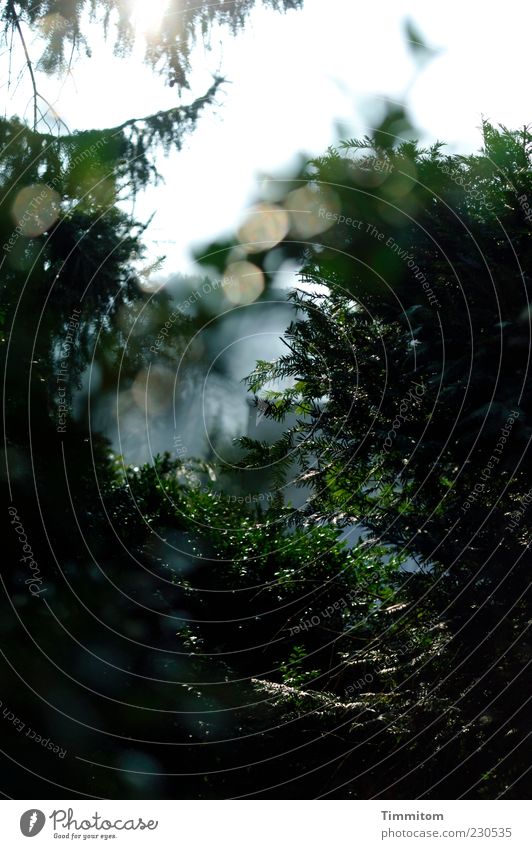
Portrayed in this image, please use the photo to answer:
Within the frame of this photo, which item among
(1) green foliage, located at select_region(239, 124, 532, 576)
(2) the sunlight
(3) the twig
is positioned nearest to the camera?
(1) green foliage, located at select_region(239, 124, 532, 576)

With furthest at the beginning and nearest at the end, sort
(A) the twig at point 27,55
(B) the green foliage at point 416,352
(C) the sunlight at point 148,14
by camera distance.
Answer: (C) the sunlight at point 148,14, (A) the twig at point 27,55, (B) the green foliage at point 416,352

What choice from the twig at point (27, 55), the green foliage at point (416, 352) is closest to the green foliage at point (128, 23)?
the twig at point (27, 55)

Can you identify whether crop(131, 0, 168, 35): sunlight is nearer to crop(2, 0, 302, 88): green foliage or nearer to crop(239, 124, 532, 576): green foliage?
crop(2, 0, 302, 88): green foliage

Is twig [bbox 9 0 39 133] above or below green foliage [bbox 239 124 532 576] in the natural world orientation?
above

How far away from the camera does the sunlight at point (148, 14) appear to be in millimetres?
3336

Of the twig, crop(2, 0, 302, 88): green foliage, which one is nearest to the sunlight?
crop(2, 0, 302, 88): green foliage

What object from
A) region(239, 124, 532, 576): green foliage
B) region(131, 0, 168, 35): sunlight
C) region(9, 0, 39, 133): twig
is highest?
region(131, 0, 168, 35): sunlight

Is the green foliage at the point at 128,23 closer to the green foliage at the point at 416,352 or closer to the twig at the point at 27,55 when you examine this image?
the twig at the point at 27,55

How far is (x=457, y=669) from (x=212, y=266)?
1.96 metres

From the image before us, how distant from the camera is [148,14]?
11.0 ft

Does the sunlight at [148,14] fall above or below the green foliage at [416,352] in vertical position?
above

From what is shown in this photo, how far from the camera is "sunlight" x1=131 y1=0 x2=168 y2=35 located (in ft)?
10.9

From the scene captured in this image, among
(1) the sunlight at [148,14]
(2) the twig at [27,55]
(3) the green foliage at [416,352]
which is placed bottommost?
(3) the green foliage at [416,352]
